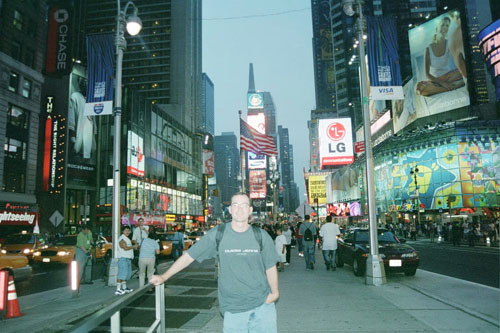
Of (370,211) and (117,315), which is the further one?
(370,211)

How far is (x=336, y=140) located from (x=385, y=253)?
35.6m

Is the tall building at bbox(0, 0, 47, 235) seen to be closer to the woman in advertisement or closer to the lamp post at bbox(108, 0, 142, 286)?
the lamp post at bbox(108, 0, 142, 286)

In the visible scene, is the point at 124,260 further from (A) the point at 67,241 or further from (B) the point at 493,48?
(B) the point at 493,48

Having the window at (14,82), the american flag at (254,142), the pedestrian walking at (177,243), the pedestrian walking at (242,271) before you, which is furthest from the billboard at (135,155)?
the pedestrian walking at (242,271)

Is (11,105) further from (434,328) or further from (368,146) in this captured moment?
(434,328)

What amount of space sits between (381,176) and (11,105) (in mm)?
49722

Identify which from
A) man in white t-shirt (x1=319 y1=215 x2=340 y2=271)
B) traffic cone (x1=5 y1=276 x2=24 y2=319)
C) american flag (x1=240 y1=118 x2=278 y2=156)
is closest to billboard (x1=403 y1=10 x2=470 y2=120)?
american flag (x1=240 y1=118 x2=278 y2=156)

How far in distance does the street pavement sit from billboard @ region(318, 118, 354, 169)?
115 feet

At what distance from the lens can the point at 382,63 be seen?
12.1 metres

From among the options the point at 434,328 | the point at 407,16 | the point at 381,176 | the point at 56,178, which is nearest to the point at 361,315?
the point at 434,328

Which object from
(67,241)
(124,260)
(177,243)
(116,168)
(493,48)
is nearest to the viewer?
(124,260)

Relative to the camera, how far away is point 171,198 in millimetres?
65000

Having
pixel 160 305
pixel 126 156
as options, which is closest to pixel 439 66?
pixel 126 156

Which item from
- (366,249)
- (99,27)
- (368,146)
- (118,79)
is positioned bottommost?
(366,249)
